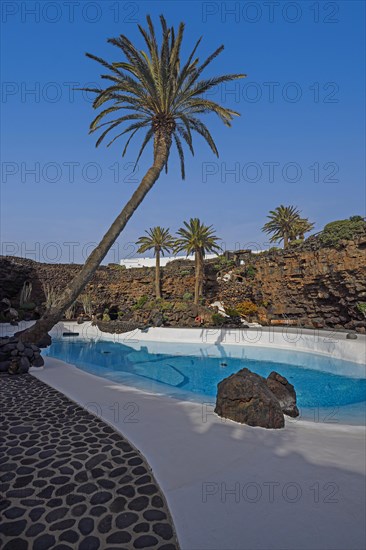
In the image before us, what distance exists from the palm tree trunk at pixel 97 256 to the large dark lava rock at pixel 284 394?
6.07 metres

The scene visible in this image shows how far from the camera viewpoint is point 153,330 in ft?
71.6

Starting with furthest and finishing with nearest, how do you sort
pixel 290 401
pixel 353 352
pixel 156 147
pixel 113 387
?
pixel 353 352
pixel 156 147
pixel 113 387
pixel 290 401

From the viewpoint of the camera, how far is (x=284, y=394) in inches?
289

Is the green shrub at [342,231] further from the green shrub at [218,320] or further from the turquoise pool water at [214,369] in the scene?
the green shrub at [218,320]

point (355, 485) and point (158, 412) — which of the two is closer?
point (355, 485)

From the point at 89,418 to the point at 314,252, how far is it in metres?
18.9

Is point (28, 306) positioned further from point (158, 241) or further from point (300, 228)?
point (300, 228)

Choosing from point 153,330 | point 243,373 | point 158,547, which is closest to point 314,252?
point 153,330

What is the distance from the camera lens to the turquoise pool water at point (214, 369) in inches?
347

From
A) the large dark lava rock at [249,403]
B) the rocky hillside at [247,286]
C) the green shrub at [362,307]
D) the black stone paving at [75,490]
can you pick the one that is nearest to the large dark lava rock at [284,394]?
the large dark lava rock at [249,403]

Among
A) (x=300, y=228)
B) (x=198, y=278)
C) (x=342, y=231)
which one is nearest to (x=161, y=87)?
(x=342, y=231)

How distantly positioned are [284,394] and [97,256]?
6.55 metres

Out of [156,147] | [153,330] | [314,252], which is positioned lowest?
[153,330]

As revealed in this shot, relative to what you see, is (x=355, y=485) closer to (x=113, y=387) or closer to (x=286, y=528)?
(x=286, y=528)
